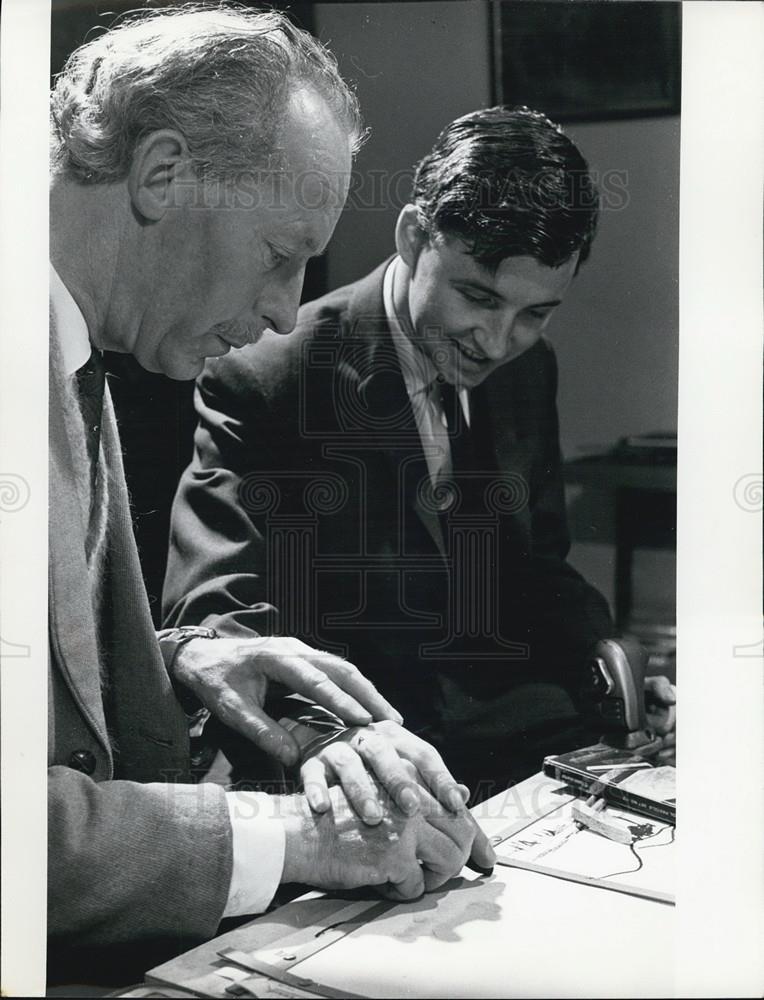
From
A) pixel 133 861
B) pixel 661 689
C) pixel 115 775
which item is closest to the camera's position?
pixel 133 861

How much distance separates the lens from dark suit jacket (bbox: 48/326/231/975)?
1.72 metres

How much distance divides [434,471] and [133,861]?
0.85 m

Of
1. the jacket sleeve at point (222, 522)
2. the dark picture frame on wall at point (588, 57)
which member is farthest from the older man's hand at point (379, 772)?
the dark picture frame on wall at point (588, 57)

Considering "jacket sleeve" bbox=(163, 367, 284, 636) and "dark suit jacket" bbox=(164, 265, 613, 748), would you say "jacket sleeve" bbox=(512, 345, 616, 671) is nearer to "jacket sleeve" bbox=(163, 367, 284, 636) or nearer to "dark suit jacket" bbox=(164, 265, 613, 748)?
"dark suit jacket" bbox=(164, 265, 613, 748)

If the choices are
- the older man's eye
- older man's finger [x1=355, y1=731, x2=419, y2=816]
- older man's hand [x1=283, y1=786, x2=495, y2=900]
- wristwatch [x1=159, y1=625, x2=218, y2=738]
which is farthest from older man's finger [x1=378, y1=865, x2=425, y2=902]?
the older man's eye

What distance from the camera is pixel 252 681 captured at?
185 centimetres

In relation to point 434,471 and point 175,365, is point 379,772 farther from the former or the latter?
point 175,365

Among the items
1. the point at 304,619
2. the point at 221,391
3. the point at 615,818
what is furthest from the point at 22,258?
the point at 615,818

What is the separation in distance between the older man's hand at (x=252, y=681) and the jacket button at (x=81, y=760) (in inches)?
8.0

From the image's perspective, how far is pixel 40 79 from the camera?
1.82m

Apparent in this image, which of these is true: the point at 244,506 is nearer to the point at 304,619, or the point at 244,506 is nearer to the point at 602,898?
the point at 304,619

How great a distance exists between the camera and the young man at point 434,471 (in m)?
1.85

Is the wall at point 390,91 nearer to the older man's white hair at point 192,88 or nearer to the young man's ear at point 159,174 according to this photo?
the older man's white hair at point 192,88

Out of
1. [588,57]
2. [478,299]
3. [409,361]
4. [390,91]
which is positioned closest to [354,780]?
[409,361]
